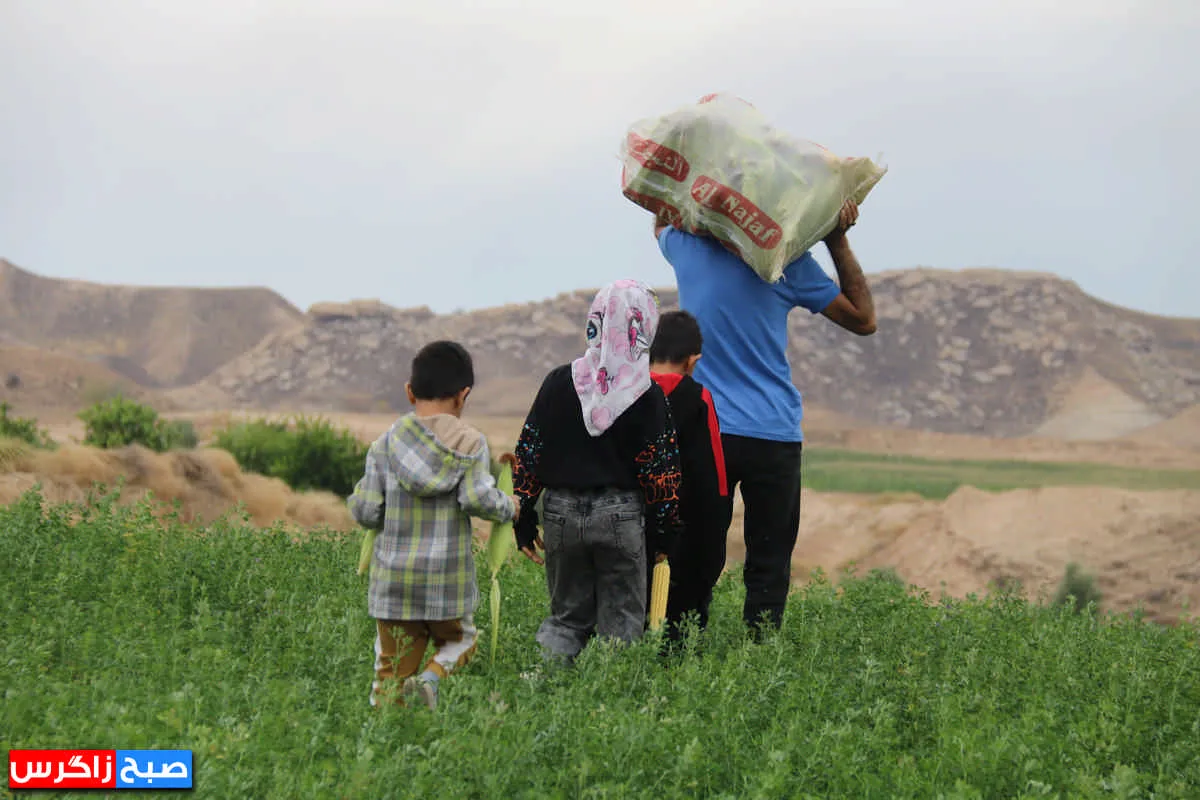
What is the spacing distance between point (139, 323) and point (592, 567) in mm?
90091

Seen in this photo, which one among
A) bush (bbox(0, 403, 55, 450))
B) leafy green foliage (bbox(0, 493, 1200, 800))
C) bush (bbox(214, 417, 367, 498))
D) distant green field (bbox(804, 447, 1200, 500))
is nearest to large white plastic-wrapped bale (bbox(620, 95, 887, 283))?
leafy green foliage (bbox(0, 493, 1200, 800))

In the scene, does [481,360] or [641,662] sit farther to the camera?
[481,360]

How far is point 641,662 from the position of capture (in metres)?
4.19

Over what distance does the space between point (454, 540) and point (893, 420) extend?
6630 centimetres

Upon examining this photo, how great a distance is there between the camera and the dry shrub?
471 inches

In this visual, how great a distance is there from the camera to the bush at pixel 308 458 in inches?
754

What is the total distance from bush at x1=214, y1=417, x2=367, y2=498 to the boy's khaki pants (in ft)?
49.0

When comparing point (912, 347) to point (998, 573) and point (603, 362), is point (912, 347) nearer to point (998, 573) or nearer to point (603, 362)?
point (998, 573)

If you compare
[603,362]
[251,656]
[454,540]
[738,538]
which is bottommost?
[738,538]

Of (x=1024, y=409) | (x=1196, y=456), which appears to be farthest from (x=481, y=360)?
(x=1196, y=456)

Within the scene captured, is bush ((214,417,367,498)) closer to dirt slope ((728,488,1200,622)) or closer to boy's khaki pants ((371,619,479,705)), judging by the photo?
dirt slope ((728,488,1200,622))

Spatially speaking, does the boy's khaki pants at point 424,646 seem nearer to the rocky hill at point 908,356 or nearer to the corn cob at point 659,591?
the corn cob at point 659,591

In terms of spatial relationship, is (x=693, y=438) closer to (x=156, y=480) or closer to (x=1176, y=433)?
(x=156, y=480)

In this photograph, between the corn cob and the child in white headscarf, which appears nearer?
the child in white headscarf
